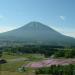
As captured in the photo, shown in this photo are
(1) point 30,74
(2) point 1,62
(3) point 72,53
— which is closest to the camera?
(1) point 30,74

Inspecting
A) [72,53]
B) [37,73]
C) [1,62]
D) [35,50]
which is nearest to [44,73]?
[37,73]

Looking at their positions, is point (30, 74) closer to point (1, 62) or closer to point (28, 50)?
point (1, 62)

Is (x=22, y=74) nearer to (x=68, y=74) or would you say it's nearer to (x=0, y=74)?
(x=0, y=74)

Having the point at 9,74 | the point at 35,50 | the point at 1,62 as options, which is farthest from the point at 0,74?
the point at 35,50

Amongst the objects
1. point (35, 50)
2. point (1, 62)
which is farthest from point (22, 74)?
point (35, 50)

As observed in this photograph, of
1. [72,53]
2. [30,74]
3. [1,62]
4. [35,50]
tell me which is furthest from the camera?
[35,50]

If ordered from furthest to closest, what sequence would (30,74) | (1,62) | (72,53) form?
(72,53), (1,62), (30,74)

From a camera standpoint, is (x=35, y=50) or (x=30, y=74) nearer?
(x=30, y=74)

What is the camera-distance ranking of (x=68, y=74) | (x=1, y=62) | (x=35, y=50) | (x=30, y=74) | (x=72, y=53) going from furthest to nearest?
(x=35, y=50)
(x=72, y=53)
(x=1, y=62)
(x=30, y=74)
(x=68, y=74)

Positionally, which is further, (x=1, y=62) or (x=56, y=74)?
(x=1, y=62)
